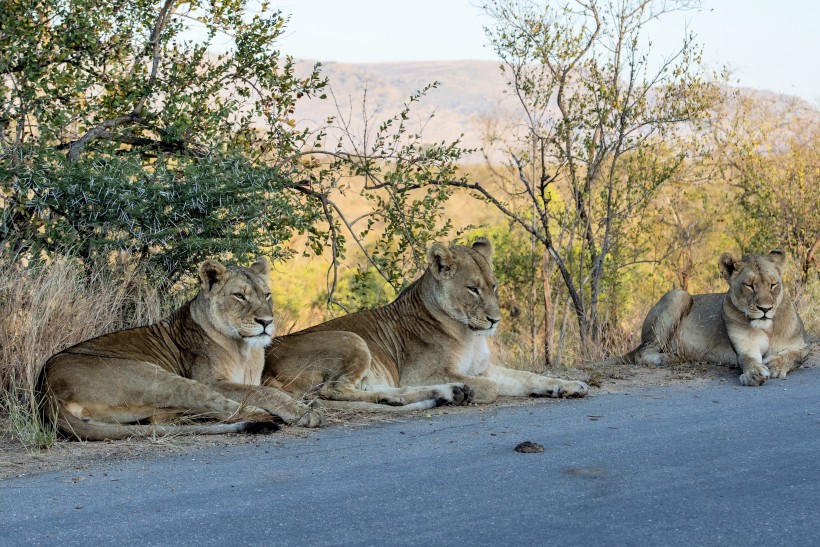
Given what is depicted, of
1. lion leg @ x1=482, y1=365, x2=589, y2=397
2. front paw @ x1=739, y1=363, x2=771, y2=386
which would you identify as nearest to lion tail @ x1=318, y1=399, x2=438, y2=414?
lion leg @ x1=482, y1=365, x2=589, y2=397

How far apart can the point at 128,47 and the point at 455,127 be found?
366 ft

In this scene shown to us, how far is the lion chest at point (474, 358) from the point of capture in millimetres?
8328

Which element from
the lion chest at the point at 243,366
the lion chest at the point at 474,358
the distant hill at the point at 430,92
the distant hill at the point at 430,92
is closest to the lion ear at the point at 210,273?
the lion chest at the point at 243,366

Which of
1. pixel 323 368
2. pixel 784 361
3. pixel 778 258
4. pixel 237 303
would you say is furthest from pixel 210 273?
pixel 778 258

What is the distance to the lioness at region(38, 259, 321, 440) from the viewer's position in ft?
21.5

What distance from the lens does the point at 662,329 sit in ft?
33.4

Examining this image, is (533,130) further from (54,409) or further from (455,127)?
(455,127)

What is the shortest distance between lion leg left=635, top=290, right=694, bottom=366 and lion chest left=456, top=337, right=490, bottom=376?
214cm

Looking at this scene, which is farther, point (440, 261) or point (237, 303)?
point (440, 261)

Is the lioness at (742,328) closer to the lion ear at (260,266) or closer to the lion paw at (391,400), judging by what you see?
the lion paw at (391,400)

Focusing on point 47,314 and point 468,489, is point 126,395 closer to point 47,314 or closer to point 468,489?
point 47,314

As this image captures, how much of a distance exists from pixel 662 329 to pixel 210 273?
4695 millimetres

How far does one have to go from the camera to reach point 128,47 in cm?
1242

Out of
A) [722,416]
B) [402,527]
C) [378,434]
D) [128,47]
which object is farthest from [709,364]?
[128,47]
